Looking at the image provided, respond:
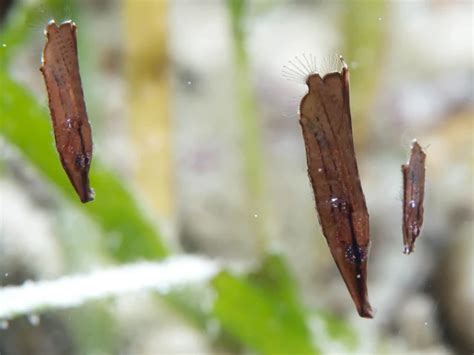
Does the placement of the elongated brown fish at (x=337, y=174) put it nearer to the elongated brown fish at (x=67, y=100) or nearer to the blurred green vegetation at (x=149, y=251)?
the elongated brown fish at (x=67, y=100)

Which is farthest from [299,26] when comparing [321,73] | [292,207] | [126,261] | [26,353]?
[321,73]

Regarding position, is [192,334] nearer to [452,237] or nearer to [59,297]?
[59,297]

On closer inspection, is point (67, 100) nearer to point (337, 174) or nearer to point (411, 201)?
point (337, 174)

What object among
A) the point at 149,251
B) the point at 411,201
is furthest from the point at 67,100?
the point at 149,251

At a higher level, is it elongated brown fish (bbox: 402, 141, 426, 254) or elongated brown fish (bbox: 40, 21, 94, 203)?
elongated brown fish (bbox: 40, 21, 94, 203)

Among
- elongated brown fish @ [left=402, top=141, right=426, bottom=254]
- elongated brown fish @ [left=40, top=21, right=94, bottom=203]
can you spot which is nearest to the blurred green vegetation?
elongated brown fish @ [left=40, top=21, right=94, bottom=203]

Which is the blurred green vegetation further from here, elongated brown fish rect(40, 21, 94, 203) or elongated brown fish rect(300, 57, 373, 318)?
elongated brown fish rect(300, 57, 373, 318)
